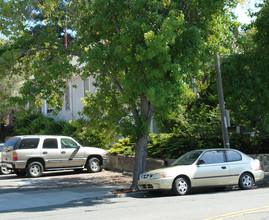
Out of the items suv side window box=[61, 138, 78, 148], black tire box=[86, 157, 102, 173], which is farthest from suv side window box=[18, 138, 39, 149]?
black tire box=[86, 157, 102, 173]

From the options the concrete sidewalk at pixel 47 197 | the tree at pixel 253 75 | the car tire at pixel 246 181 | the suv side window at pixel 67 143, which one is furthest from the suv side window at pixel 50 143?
the car tire at pixel 246 181

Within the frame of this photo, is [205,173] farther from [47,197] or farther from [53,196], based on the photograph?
[47,197]

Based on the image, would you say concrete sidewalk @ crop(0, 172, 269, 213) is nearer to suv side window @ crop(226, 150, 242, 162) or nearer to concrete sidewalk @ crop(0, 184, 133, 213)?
concrete sidewalk @ crop(0, 184, 133, 213)

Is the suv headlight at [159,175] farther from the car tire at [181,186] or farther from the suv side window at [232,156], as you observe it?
the suv side window at [232,156]

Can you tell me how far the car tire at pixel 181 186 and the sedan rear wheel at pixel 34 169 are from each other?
8177 mm

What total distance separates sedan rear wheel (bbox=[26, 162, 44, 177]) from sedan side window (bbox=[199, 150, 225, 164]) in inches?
338

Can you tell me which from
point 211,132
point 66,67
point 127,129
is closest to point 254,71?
point 211,132

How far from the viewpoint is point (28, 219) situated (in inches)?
343

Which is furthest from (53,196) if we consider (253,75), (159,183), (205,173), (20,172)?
(253,75)

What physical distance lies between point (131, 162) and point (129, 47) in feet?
28.9

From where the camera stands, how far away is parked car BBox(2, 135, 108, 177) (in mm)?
17094

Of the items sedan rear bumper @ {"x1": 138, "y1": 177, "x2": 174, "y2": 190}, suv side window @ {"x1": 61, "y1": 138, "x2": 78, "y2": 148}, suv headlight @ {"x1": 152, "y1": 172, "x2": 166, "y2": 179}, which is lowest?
sedan rear bumper @ {"x1": 138, "y1": 177, "x2": 174, "y2": 190}

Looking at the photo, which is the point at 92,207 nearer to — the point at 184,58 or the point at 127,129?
the point at 127,129

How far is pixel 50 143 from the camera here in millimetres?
18078
